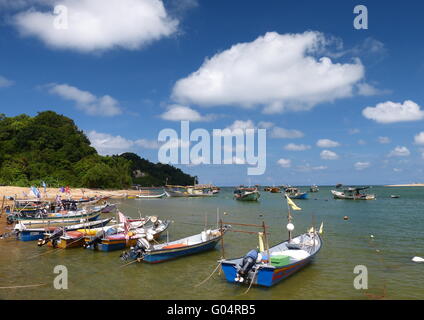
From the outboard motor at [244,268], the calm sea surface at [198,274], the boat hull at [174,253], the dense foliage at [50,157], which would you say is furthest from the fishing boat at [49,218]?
the dense foliage at [50,157]

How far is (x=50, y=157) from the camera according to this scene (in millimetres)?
94812

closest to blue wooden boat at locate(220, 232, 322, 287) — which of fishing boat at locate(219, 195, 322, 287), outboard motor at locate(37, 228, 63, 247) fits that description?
fishing boat at locate(219, 195, 322, 287)

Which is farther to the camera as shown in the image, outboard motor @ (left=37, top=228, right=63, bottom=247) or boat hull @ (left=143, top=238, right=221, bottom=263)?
outboard motor @ (left=37, top=228, right=63, bottom=247)

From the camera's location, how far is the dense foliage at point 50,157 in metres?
85.5

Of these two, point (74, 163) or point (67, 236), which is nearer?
point (67, 236)

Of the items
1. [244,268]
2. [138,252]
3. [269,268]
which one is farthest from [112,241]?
[269,268]

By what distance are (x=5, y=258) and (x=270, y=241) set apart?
1909cm

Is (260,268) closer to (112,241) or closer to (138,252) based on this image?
(138,252)

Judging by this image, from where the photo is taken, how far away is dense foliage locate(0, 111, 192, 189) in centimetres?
8550

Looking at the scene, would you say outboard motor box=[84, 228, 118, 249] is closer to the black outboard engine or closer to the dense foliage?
the black outboard engine

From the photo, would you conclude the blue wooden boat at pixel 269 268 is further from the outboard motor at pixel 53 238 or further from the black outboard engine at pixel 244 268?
the outboard motor at pixel 53 238

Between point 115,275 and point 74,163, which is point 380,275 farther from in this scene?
point 74,163
